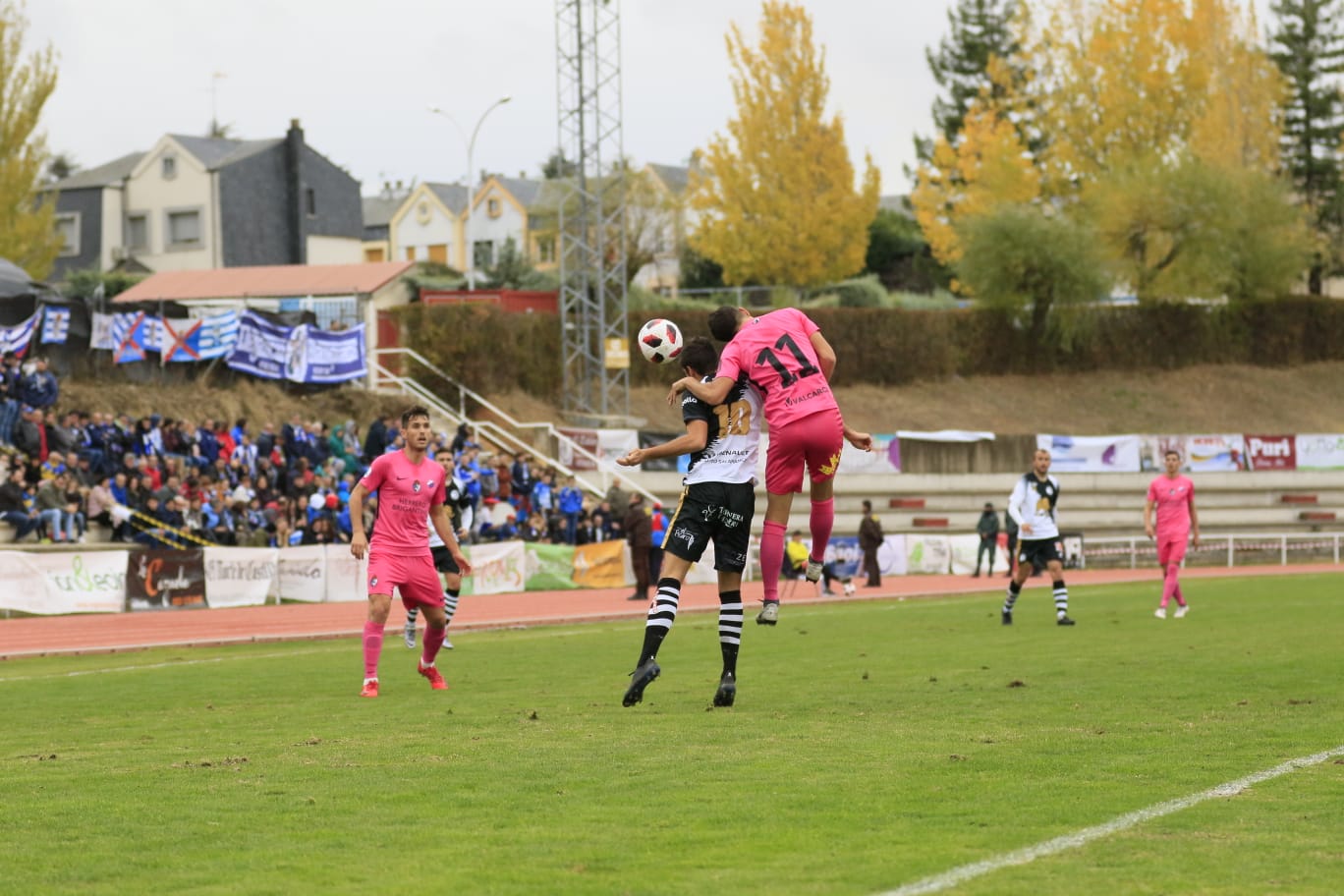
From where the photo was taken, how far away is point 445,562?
59.8 ft

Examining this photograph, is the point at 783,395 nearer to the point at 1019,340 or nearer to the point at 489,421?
the point at 489,421

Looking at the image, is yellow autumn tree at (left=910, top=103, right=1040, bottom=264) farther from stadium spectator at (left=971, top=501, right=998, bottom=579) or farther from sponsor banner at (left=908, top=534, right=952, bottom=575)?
stadium spectator at (left=971, top=501, right=998, bottom=579)

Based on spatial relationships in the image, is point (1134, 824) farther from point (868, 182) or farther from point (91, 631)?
point (868, 182)

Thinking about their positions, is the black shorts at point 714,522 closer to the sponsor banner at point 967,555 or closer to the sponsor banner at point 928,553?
the sponsor banner at point 928,553

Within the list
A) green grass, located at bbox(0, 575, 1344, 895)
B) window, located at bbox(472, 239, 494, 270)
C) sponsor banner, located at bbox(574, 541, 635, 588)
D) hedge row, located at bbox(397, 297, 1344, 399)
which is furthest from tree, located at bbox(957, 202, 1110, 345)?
green grass, located at bbox(0, 575, 1344, 895)

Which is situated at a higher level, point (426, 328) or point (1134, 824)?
point (426, 328)

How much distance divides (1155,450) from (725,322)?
43277 mm

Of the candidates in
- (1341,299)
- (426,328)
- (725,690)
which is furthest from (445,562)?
(1341,299)

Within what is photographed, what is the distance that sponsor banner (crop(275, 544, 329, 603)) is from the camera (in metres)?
30.8

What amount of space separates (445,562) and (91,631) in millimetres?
8362

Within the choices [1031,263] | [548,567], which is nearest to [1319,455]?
[1031,263]

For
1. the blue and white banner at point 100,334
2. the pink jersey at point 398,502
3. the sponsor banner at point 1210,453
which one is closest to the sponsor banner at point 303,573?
the blue and white banner at point 100,334

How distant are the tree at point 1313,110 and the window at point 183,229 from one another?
163 ft

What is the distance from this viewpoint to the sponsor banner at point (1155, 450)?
51500 millimetres
